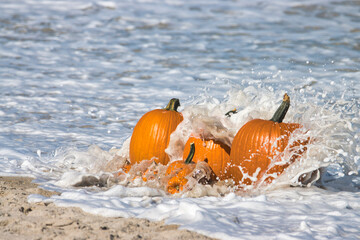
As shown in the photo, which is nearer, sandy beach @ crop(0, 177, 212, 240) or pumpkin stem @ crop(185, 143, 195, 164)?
Result: sandy beach @ crop(0, 177, 212, 240)

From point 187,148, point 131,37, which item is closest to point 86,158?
point 187,148

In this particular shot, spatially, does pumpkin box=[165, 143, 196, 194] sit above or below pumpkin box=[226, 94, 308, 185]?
below

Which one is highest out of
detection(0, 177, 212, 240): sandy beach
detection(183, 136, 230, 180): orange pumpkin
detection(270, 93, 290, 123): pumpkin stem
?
detection(270, 93, 290, 123): pumpkin stem

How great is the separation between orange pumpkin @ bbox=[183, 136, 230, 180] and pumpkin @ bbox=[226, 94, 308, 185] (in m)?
0.07

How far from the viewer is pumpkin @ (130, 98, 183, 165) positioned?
395cm

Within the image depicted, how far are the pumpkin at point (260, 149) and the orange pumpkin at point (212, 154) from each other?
2.7 inches

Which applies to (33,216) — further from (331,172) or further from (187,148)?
(331,172)

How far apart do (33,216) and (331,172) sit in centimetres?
251

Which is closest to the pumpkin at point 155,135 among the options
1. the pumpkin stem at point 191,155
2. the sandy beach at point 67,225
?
the pumpkin stem at point 191,155

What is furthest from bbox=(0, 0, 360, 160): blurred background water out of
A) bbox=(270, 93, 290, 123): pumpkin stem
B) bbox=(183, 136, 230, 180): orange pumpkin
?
bbox=(183, 136, 230, 180): orange pumpkin

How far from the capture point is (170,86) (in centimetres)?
834

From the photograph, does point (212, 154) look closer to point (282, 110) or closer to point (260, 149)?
point (260, 149)

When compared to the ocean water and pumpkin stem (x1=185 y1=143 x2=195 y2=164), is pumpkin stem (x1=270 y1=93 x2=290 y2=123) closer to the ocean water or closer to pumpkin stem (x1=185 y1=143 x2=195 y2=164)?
the ocean water

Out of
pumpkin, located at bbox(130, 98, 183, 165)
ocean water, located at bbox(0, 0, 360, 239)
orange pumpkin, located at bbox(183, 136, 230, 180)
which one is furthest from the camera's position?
pumpkin, located at bbox(130, 98, 183, 165)
